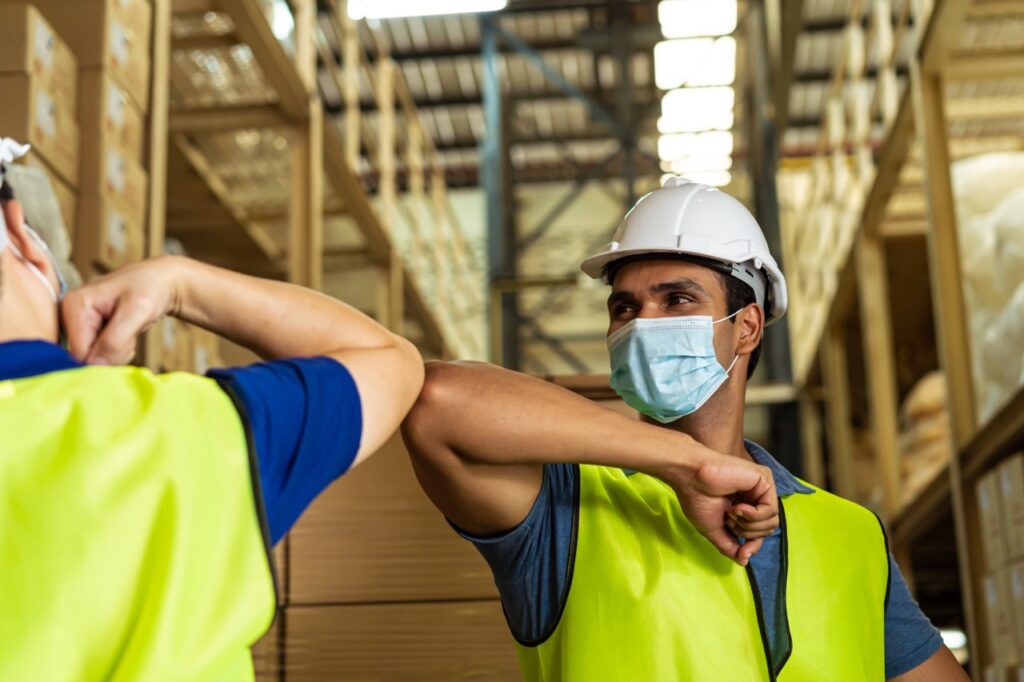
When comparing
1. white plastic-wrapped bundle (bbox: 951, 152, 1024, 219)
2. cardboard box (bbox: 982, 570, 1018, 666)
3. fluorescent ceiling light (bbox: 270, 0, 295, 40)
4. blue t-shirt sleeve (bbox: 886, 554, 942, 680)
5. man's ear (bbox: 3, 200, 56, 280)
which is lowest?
cardboard box (bbox: 982, 570, 1018, 666)

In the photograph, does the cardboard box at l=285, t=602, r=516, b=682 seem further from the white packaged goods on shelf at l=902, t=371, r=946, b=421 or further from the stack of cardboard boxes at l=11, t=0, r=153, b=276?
the white packaged goods on shelf at l=902, t=371, r=946, b=421

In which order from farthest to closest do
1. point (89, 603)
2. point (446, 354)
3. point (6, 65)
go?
1. point (446, 354)
2. point (6, 65)
3. point (89, 603)

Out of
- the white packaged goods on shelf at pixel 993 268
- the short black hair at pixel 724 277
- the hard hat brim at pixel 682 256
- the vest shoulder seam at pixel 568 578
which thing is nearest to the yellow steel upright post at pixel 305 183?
the white packaged goods on shelf at pixel 993 268

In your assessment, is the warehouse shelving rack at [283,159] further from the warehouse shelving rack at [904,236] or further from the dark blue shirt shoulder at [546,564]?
the warehouse shelving rack at [904,236]

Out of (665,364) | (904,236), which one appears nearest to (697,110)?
(904,236)

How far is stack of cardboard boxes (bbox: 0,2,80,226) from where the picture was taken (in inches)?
134

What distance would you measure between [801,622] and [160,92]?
3.16 meters

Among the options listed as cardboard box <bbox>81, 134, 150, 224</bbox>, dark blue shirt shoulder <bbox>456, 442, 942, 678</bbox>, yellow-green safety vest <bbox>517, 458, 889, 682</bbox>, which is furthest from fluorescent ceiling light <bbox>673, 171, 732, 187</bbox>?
dark blue shirt shoulder <bbox>456, 442, 942, 678</bbox>

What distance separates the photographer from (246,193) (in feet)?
33.2

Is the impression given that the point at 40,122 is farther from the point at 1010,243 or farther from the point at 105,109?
the point at 1010,243

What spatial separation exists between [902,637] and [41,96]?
108 inches

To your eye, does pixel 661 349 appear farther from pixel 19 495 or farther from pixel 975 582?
pixel 975 582

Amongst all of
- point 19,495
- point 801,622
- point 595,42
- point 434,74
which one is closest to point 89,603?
point 19,495

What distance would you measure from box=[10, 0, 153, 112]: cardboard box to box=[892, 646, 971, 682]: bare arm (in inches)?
117
